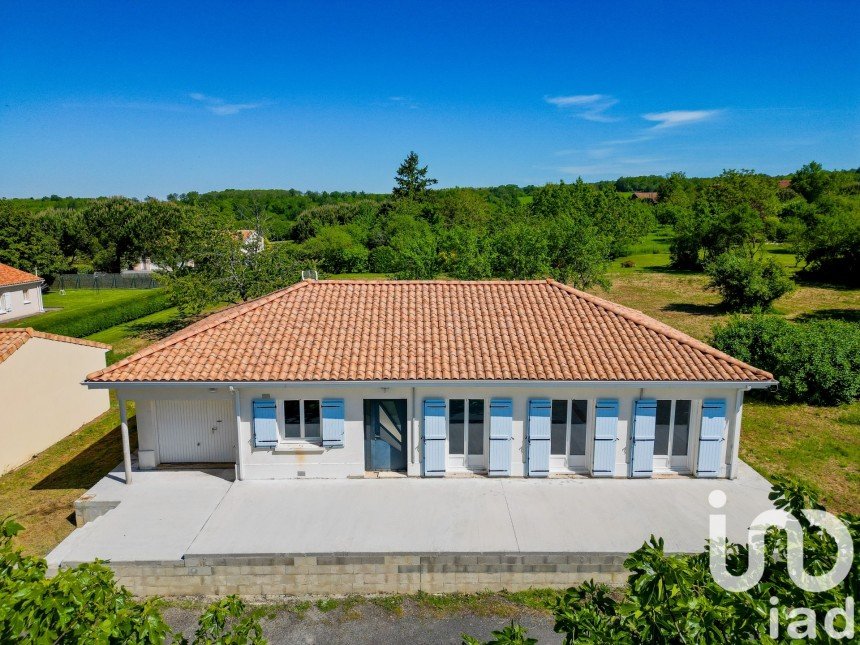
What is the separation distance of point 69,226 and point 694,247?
203 ft

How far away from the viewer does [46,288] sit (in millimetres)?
53719

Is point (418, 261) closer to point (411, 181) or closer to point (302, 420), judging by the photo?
point (302, 420)

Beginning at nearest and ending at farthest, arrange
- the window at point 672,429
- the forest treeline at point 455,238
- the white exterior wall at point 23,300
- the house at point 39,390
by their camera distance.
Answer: the window at point 672,429 < the house at point 39,390 < the forest treeline at point 455,238 < the white exterior wall at point 23,300

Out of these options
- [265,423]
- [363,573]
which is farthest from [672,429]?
[265,423]

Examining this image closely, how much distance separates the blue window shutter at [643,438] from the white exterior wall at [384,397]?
0.53 feet

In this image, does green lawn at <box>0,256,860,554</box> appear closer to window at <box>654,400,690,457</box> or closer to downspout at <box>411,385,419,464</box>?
window at <box>654,400,690,457</box>

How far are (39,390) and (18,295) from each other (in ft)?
97.7

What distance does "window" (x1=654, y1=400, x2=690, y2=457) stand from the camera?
13438mm

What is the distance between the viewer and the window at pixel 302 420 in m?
13.2

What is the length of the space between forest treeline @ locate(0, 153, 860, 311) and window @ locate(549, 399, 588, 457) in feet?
54.9

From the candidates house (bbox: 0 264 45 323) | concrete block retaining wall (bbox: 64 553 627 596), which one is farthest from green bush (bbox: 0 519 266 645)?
house (bbox: 0 264 45 323)

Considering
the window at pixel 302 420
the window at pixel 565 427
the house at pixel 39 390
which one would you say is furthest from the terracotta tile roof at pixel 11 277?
the window at pixel 565 427

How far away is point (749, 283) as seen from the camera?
35.5m

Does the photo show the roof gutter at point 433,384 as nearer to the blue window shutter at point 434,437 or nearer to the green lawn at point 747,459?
the blue window shutter at point 434,437
